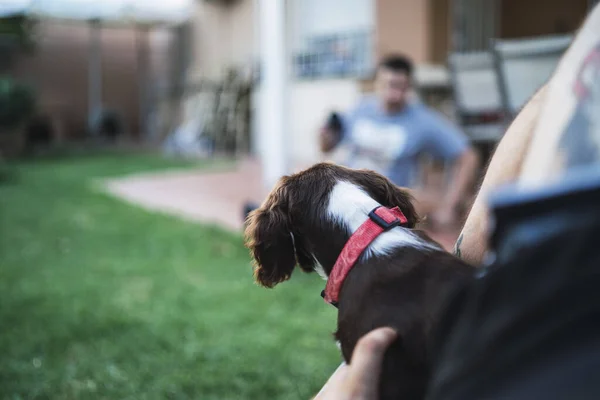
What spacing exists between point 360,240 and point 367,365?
234 mm

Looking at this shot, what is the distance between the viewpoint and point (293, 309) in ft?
12.6

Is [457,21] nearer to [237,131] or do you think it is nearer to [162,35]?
[237,131]

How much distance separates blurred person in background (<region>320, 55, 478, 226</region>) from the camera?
14.3 ft

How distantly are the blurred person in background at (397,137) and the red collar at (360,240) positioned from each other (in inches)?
119

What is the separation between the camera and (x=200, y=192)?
8422mm

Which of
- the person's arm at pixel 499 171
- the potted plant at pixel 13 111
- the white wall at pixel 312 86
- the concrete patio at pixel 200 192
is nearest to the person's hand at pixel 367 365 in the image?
the person's arm at pixel 499 171

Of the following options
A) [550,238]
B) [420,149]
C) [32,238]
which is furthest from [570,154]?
[32,238]

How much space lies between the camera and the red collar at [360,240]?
45.9 inches

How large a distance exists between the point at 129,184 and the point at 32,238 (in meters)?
3.70

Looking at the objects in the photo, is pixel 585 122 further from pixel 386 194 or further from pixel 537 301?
pixel 386 194

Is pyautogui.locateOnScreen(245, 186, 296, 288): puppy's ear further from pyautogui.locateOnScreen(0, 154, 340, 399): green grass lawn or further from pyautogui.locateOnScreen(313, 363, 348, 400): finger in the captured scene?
pyautogui.locateOnScreen(0, 154, 340, 399): green grass lawn

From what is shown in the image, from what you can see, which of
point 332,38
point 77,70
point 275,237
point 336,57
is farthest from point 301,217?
point 77,70

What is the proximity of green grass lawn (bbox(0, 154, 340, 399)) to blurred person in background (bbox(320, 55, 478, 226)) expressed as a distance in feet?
2.87

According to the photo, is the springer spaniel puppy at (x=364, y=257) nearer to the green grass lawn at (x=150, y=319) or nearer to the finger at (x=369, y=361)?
the finger at (x=369, y=361)
